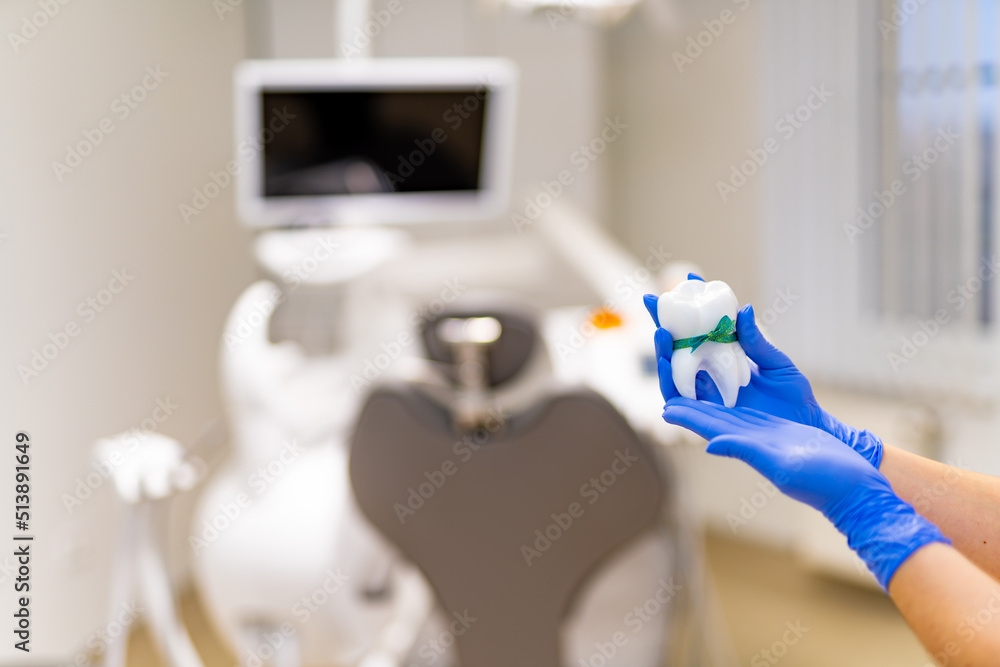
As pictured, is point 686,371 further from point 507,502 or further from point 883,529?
point 507,502

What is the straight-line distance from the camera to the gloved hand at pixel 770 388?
3.34ft

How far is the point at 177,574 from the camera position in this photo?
9.85 ft

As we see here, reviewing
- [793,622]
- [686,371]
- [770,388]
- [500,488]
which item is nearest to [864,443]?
[770,388]

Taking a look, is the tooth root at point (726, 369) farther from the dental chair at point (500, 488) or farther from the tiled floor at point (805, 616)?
the tiled floor at point (805, 616)

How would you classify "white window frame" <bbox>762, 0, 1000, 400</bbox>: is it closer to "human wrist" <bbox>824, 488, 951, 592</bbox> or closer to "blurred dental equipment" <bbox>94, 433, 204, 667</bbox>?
"human wrist" <bbox>824, 488, 951, 592</bbox>

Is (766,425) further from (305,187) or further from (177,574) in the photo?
(177,574)

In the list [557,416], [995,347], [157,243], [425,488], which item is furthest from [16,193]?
[995,347]

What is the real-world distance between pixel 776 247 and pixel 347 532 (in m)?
1.96

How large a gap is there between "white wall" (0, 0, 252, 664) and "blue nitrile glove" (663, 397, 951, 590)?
1557mm

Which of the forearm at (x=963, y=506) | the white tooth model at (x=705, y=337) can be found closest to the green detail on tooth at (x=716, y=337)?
the white tooth model at (x=705, y=337)

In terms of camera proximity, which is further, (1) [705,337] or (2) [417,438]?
(2) [417,438]

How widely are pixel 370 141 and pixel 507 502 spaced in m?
1.21

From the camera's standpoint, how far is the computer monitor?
212 cm

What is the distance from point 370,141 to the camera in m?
2.24
